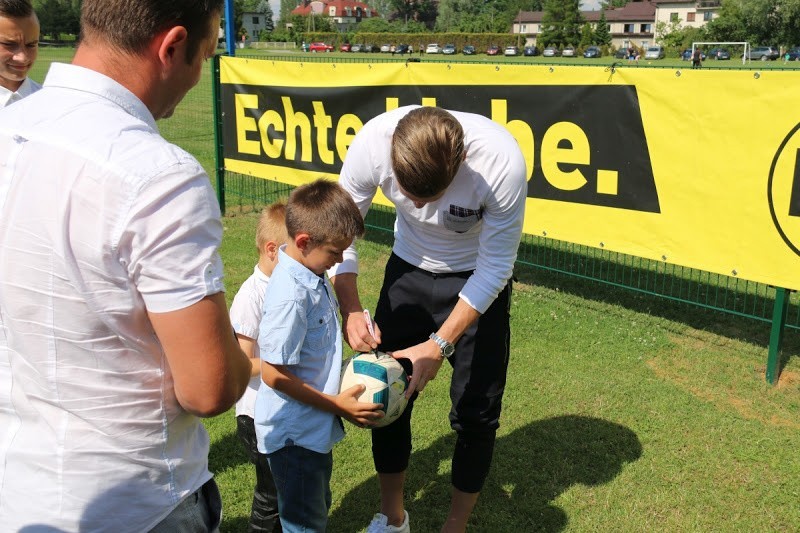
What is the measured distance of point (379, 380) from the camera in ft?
9.05

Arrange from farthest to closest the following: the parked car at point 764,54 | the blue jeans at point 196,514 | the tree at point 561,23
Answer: the tree at point 561,23, the parked car at point 764,54, the blue jeans at point 196,514

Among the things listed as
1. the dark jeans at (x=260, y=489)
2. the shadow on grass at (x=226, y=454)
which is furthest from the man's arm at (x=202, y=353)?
the shadow on grass at (x=226, y=454)

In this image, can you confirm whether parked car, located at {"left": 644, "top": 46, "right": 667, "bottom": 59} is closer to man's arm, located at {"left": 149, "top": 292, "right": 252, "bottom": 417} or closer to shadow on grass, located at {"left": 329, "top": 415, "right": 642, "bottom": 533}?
shadow on grass, located at {"left": 329, "top": 415, "right": 642, "bottom": 533}

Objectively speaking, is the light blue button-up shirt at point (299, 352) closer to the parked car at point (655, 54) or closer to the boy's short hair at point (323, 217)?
the boy's short hair at point (323, 217)

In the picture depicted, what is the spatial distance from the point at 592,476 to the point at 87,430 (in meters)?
3.28

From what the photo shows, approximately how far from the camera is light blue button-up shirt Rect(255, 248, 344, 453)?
2545 mm

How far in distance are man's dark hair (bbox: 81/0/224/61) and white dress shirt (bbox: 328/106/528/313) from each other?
69.8 inches

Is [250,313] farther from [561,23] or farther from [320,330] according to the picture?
[561,23]

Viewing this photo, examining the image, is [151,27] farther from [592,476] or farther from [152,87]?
[592,476]

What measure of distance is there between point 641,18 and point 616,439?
4867 inches

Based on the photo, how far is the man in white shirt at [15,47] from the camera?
13.5ft

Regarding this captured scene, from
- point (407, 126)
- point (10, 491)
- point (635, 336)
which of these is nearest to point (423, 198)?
point (407, 126)

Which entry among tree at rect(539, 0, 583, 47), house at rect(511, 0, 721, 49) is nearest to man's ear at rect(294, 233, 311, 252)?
tree at rect(539, 0, 583, 47)

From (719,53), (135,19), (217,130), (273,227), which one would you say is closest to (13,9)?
(273,227)
